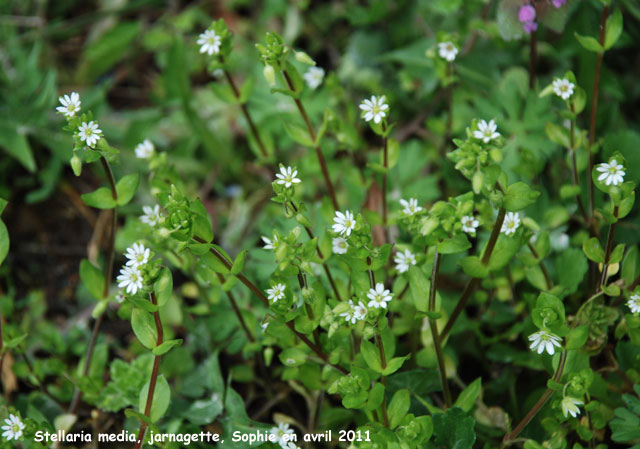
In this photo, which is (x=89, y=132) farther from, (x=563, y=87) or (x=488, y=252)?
(x=563, y=87)

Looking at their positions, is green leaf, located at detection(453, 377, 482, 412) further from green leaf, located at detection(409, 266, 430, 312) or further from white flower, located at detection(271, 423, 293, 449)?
white flower, located at detection(271, 423, 293, 449)

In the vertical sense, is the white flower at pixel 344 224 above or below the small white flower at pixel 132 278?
above

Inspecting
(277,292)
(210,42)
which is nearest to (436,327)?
(277,292)

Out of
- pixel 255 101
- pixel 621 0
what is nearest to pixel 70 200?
pixel 255 101

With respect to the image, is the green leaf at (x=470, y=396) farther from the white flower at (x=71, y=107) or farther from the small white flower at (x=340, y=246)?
→ the white flower at (x=71, y=107)

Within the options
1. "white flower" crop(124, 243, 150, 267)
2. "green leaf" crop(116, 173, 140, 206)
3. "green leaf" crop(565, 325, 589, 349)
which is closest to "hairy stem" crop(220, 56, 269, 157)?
"green leaf" crop(116, 173, 140, 206)

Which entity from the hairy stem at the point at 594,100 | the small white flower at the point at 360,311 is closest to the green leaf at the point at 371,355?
the small white flower at the point at 360,311

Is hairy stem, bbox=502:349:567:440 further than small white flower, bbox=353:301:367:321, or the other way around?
hairy stem, bbox=502:349:567:440
